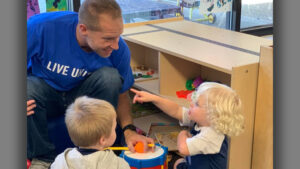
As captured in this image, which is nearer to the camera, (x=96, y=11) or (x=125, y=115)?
(x=96, y=11)

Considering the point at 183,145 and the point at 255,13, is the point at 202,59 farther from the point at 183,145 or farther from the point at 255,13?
the point at 255,13

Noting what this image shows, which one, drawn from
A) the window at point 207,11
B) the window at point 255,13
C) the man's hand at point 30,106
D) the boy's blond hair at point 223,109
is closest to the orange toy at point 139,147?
the boy's blond hair at point 223,109

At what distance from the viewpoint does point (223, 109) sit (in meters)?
1.26

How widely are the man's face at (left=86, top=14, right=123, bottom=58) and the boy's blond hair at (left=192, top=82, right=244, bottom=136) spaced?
35 centimetres

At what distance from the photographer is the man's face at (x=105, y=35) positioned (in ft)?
4.39

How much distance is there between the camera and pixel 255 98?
1.45 meters

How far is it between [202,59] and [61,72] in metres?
0.52

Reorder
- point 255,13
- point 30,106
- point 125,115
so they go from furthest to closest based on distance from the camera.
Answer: point 255,13 → point 125,115 → point 30,106

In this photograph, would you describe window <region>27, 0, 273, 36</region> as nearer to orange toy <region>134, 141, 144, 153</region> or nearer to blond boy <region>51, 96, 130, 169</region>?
orange toy <region>134, 141, 144, 153</region>

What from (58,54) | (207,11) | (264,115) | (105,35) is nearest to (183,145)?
(264,115)

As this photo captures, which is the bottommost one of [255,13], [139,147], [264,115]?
[139,147]
